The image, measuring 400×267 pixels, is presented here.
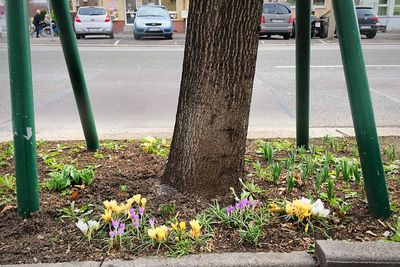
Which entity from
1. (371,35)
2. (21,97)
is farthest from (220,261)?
(371,35)

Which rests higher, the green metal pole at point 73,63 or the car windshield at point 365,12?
the car windshield at point 365,12

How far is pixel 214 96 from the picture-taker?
103 inches

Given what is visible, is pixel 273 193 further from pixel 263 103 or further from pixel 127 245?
pixel 263 103

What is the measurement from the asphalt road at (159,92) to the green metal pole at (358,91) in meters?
2.83

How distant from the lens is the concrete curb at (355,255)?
82.3 inches

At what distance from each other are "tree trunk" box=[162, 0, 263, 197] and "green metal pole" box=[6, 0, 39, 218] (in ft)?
3.07

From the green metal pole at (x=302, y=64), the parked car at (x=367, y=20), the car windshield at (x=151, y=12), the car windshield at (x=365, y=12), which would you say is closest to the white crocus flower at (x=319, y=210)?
the green metal pole at (x=302, y=64)

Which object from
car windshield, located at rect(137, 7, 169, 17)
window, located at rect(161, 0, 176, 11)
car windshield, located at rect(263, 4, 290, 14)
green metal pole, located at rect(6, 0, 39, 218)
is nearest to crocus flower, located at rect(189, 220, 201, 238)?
green metal pole, located at rect(6, 0, 39, 218)

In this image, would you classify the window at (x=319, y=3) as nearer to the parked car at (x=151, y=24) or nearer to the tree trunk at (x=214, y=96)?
the parked car at (x=151, y=24)

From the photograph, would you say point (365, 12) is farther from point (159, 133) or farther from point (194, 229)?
point (194, 229)

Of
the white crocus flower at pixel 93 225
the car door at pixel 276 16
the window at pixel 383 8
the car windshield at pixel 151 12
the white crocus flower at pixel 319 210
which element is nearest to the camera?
the white crocus flower at pixel 93 225

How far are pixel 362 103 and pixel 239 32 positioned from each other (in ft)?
2.88

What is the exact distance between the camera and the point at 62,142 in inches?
174

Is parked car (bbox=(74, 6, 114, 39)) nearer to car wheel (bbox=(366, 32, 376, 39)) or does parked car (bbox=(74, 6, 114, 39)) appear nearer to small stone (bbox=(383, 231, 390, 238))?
car wheel (bbox=(366, 32, 376, 39))
